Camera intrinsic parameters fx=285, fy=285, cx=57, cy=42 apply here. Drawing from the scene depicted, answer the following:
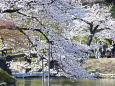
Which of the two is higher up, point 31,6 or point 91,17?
point 91,17

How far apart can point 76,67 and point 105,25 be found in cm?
1921

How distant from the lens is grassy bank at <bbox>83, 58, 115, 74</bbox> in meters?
27.0

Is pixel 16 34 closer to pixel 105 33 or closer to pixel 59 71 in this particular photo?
pixel 59 71

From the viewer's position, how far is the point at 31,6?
950 cm

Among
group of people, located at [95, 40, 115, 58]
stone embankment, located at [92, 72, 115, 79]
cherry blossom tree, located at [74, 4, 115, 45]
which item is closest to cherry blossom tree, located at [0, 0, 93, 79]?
stone embankment, located at [92, 72, 115, 79]

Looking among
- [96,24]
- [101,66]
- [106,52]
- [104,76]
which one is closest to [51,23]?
[104,76]

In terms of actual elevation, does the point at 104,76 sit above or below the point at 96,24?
below

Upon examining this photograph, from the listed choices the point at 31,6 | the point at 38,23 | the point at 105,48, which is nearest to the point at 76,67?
the point at 38,23

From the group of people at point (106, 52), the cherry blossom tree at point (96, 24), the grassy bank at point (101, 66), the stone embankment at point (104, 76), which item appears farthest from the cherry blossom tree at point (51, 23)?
the group of people at point (106, 52)

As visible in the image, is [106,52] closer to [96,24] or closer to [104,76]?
[96,24]

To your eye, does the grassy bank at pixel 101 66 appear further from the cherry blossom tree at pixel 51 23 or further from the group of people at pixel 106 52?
the cherry blossom tree at pixel 51 23

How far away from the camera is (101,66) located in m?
27.8

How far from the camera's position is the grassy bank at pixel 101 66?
27000 millimetres

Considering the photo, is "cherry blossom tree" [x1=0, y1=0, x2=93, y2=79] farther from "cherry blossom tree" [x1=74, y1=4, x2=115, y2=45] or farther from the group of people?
the group of people
